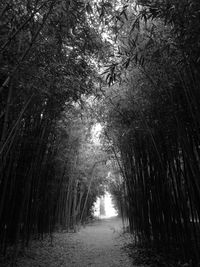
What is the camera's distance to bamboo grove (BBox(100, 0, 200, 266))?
2084 mm

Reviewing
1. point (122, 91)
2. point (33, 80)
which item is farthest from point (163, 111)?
point (33, 80)

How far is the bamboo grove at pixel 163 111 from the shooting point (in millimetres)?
2084

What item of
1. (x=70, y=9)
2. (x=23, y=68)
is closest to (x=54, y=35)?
(x=70, y=9)

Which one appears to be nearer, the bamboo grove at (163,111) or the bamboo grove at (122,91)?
the bamboo grove at (163,111)

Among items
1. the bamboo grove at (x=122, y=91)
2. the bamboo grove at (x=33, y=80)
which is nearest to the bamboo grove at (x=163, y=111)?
the bamboo grove at (x=122, y=91)

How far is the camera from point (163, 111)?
3.01 meters

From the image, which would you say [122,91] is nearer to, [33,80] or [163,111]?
[163,111]

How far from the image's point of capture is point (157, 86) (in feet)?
9.59

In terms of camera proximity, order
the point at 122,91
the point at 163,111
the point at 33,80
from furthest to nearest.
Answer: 1. the point at 122,91
2. the point at 163,111
3. the point at 33,80

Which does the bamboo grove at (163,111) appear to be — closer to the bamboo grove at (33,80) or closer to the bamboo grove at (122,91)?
the bamboo grove at (122,91)

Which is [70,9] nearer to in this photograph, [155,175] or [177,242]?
[155,175]

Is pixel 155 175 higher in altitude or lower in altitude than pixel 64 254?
higher

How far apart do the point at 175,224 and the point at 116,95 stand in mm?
2398

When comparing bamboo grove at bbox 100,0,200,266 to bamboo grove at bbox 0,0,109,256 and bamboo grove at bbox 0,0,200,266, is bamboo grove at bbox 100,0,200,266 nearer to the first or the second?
bamboo grove at bbox 0,0,200,266
